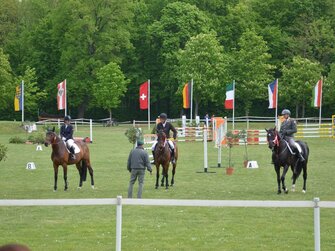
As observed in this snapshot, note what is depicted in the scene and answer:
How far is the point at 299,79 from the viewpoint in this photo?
7400cm

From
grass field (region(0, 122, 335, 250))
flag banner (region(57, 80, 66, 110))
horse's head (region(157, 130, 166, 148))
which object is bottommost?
grass field (region(0, 122, 335, 250))

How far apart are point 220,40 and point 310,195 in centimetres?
6546

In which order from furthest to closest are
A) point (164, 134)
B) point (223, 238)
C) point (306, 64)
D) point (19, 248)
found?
point (306, 64) < point (164, 134) < point (223, 238) < point (19, 248)

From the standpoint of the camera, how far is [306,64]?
74062mm

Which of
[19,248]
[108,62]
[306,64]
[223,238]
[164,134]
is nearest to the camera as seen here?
[19,248]

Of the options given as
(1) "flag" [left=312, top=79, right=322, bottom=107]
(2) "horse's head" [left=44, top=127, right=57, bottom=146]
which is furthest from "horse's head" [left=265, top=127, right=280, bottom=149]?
(1) "flag" [left=312, top=79, right=322, bottom=107]

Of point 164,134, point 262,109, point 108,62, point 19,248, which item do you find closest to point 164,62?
point 108,62

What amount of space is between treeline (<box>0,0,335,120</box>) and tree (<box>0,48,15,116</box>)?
0.41ft

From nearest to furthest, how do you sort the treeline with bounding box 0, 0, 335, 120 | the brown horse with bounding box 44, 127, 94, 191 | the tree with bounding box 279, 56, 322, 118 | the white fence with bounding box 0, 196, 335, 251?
the white fence with bounding box 0, 196, 335, 251
the brown horse with bounding box 44, 127, 94, 191
the tree with bounding box 279, 56, 322, 118
the treeline with bounding box 0, 0, 335, 120

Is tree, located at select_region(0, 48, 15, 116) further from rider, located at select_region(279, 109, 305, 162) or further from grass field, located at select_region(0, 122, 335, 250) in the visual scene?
rider, located at select_region(279, 109, 305, 162)

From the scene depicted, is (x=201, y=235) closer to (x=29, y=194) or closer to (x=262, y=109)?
(x=29, y=194)

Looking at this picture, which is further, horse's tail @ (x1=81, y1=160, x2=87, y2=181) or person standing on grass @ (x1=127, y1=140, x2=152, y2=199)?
horse's tail @ (x1=81, y1=160, x2=87, y2=181)

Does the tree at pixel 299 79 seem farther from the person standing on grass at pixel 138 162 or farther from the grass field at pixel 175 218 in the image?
the person standing on grass at pixel 138 162

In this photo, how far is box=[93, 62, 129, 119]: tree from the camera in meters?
76.1
